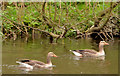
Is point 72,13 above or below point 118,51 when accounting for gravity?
above

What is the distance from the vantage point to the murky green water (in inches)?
416

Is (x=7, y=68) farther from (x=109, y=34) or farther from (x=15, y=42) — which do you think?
(x=109, y=34)

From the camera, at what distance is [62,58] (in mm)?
12812

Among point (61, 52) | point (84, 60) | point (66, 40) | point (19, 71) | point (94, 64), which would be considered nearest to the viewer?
point (19, 71)

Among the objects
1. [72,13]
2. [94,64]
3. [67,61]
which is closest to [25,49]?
[67,61]

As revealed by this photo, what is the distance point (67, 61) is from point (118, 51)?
3.64 metres

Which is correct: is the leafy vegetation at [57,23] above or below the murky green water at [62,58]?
above

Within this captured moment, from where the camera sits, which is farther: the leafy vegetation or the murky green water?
the leafy vegetation

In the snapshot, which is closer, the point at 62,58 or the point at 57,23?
the point at 62,58

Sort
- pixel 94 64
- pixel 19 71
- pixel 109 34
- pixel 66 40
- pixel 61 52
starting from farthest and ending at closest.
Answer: pixel 109 34, pixel 66 40, pixel 61 52, pixel 94 64, pixel 19 71

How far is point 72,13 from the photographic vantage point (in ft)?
70.8

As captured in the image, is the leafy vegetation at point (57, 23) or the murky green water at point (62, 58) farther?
the leafy vegetation at point (57, 23)

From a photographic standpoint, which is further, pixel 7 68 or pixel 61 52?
pixel 61 52

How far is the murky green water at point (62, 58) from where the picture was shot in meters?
10.6
